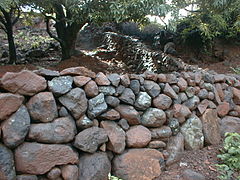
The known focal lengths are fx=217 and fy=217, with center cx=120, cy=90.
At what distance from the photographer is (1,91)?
5.71ft

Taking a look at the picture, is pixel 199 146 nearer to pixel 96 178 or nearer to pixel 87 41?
pixel 96 178

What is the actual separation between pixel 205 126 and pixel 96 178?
171 centimetres

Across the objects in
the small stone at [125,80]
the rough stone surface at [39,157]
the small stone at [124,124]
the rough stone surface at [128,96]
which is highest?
the small stone at [125,80]

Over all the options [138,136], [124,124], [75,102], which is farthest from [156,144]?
[75,102]

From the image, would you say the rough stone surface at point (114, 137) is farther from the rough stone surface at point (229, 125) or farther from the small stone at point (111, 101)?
the rough stone surface at point (229, 125)

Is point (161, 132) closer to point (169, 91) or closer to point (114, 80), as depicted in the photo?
point (169, 91)

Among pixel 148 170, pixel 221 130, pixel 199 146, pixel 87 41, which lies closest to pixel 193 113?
pixel 199 146

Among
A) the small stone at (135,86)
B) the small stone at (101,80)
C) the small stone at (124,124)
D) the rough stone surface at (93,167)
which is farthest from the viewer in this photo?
the small stone at (135,86)

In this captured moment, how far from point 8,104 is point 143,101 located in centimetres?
134

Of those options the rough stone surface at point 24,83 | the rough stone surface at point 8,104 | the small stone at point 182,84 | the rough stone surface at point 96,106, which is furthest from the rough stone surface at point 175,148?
the rough stone surface at point 8,104

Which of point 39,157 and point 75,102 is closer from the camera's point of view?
point 39,157

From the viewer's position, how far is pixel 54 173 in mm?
1839

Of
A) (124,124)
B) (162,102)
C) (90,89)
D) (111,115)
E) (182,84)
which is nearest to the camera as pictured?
(90,89)

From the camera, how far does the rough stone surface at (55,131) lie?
5.88 feet
